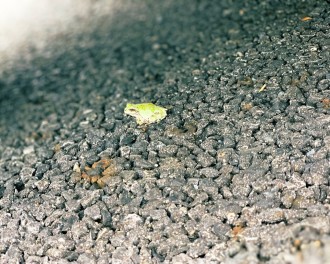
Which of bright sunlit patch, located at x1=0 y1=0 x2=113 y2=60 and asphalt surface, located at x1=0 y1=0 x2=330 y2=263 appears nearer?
asphalt surface, located at x1=0 y1=0 x2=330 y2=263

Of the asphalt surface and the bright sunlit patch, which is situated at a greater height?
the asphalt surface

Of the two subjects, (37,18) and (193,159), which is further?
(37,18)

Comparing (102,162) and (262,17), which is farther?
(262,17)

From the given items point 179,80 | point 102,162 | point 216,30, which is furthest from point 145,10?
point 102,162

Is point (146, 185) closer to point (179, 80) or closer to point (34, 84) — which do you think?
point (179, 80)

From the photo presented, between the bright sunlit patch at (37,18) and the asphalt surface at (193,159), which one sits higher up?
the asphalt surface at (193,159)

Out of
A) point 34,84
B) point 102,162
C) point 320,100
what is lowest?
point 34,84

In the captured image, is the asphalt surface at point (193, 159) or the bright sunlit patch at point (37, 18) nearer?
the asphalt surface at point (193, 159)

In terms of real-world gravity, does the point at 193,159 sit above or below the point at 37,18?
above
